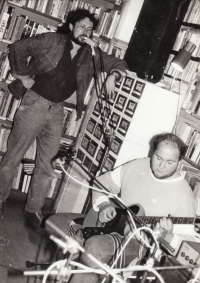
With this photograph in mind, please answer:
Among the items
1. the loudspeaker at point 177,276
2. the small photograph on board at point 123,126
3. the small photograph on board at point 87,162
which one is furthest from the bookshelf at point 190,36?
the loudspeaker at point 177,276

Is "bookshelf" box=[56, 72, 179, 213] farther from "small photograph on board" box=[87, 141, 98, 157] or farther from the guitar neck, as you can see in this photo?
the guitar neck

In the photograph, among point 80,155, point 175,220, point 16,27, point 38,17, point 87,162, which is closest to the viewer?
point 175,220

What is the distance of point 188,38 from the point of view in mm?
2475

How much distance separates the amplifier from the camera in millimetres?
1312

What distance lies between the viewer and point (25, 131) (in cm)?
246

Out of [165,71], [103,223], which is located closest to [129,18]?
[165,71]

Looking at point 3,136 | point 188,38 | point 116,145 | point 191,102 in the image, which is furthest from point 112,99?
point 3,136

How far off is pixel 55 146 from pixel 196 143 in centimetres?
115

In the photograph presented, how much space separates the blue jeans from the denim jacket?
20 centimetres

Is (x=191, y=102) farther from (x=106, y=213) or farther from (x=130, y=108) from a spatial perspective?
(x=106, y=213)

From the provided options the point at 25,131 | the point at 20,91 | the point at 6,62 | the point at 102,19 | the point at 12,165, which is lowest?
the point at 12,165

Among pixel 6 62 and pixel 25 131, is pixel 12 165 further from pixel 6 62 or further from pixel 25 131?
pixel 6 62

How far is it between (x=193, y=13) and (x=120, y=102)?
90cm

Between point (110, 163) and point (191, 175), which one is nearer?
point (191, 175)
